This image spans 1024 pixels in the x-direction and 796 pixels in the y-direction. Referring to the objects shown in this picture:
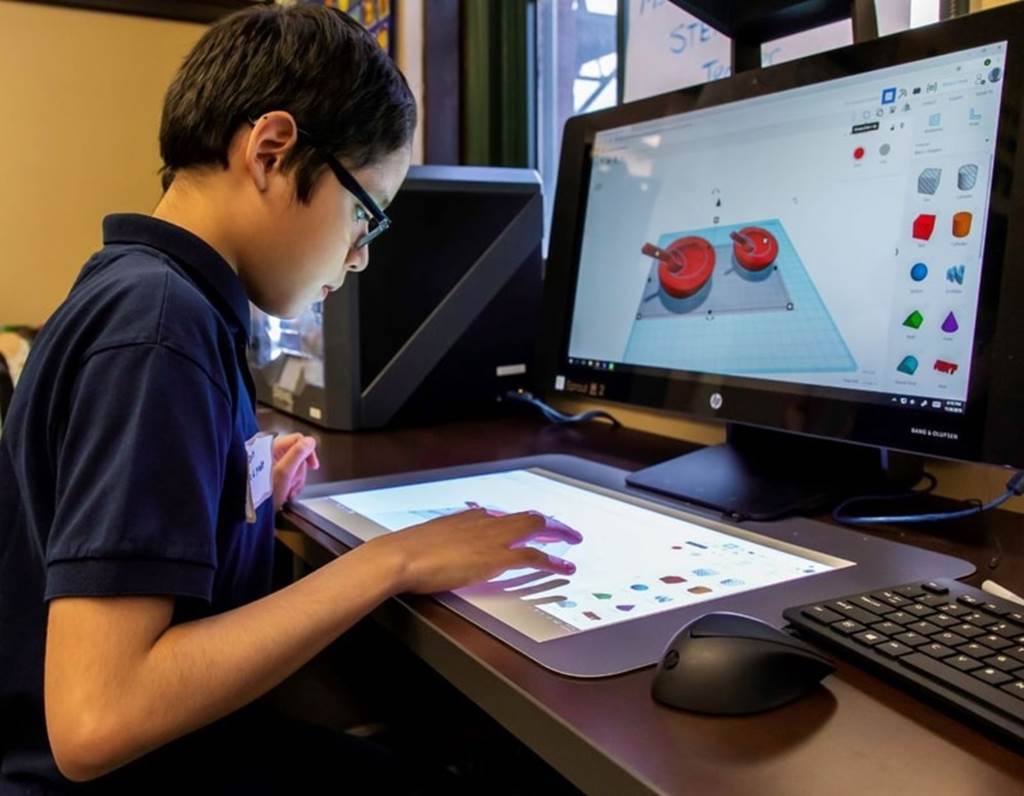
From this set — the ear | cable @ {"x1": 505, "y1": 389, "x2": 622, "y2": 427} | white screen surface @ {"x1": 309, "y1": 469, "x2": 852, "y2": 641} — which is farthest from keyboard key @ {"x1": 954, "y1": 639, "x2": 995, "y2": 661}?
cable @ {"x1": 505, "y1": 389, "x2": 622, "y2": 427}

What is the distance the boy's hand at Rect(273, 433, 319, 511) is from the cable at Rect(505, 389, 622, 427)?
434 mm

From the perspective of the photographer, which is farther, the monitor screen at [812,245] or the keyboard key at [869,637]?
the monitor screen at [812,245]

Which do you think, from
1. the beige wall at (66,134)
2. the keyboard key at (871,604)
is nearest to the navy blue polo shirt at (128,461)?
the keyboard key at (871,604)

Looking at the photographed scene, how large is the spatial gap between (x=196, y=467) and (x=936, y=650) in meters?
0.44

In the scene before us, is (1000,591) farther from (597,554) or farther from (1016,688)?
(597,554)

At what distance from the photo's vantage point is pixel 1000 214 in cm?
72

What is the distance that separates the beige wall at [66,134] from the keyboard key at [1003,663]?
2.32 m

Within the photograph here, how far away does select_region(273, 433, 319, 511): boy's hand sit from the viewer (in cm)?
93

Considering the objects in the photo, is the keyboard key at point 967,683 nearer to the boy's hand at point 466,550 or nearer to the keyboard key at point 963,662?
the keyboard key at point 963,662

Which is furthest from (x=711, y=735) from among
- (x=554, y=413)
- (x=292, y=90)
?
(x=554, y=413)

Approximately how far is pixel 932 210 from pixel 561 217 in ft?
1.62

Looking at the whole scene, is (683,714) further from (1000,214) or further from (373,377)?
(373,377)

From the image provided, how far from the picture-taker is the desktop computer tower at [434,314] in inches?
52.2

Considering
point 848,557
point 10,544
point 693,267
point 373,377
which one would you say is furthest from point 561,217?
point 10,544
